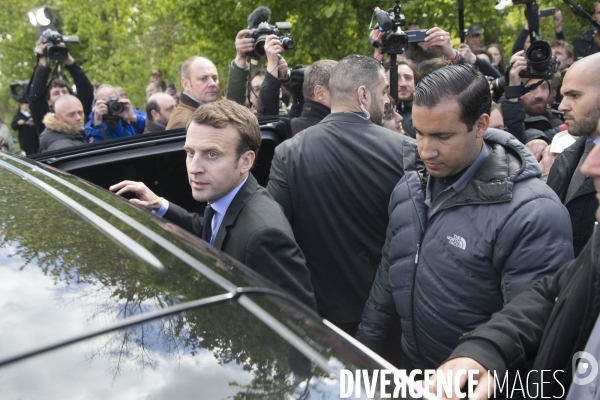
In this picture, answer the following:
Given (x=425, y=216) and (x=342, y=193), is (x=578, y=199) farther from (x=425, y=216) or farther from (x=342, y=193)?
(x=342, y=193)

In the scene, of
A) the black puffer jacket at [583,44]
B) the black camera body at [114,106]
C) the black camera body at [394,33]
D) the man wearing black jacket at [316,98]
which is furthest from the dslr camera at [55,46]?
the black puffer jacket at [583,44]

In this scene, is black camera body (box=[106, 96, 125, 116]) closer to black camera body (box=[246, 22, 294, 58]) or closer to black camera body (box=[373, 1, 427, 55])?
black camera body (box=[246, 22, 294, 58])

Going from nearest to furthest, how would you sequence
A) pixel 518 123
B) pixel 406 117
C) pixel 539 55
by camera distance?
pixel 539 55 → pixel 518 123 → pixel 406 117

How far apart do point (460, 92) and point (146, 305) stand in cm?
149

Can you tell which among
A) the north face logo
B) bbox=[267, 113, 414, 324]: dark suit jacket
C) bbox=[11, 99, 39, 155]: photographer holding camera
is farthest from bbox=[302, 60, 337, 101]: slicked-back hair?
bbox=[11, 99, 39, 155]: photographer holding camera

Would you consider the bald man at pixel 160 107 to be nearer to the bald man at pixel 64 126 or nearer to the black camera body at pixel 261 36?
the bald man at pixel 64 126

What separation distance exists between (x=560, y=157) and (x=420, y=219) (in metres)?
0.90


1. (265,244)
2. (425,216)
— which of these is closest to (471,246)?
(425,216)

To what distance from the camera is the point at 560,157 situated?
2.79 metres

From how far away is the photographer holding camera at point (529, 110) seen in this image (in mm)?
4266

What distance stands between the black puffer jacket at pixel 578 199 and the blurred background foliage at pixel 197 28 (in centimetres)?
737

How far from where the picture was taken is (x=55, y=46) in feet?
20.2

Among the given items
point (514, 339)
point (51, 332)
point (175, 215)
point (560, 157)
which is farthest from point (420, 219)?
point (51, 332)

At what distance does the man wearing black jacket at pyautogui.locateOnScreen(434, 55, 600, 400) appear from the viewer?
1445 millimetres
